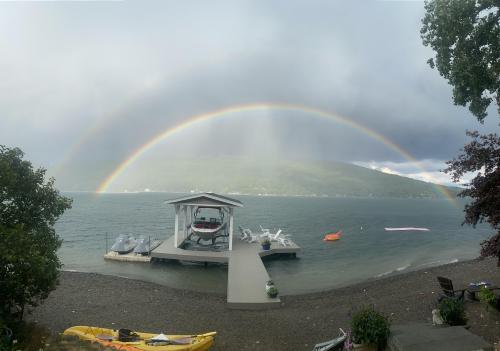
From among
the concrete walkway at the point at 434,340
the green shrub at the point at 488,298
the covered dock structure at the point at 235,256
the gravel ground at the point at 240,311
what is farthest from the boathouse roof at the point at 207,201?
the concrete walkway at the point at 434,340

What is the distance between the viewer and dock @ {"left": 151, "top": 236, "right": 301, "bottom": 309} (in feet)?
54.3

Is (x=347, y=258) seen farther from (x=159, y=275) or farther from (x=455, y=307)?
(x=455, y=307)

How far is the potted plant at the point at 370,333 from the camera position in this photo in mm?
8922

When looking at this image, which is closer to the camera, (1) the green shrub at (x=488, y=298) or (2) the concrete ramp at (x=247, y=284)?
(1) the green shrub at (x=488, y=298)

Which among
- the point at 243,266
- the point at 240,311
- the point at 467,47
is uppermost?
the point at 467,47

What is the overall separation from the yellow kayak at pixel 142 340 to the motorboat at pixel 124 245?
22699mm

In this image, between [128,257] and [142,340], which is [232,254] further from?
[142,340]

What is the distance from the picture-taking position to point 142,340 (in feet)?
34.7

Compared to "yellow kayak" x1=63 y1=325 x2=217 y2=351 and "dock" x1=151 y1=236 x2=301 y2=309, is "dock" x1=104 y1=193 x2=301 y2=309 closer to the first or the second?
"dock" x1=151 y1=236 x2=301 y2=309

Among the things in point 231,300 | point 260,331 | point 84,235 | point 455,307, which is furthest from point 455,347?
point 84,235

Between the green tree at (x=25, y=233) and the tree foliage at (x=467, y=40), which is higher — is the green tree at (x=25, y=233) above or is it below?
below

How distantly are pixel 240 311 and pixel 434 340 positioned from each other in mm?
9288

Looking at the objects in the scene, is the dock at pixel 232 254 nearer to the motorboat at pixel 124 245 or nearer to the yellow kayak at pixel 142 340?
the motorboat at pixel 124 245

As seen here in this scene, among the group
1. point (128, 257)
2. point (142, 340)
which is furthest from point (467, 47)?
point (128, 257)
